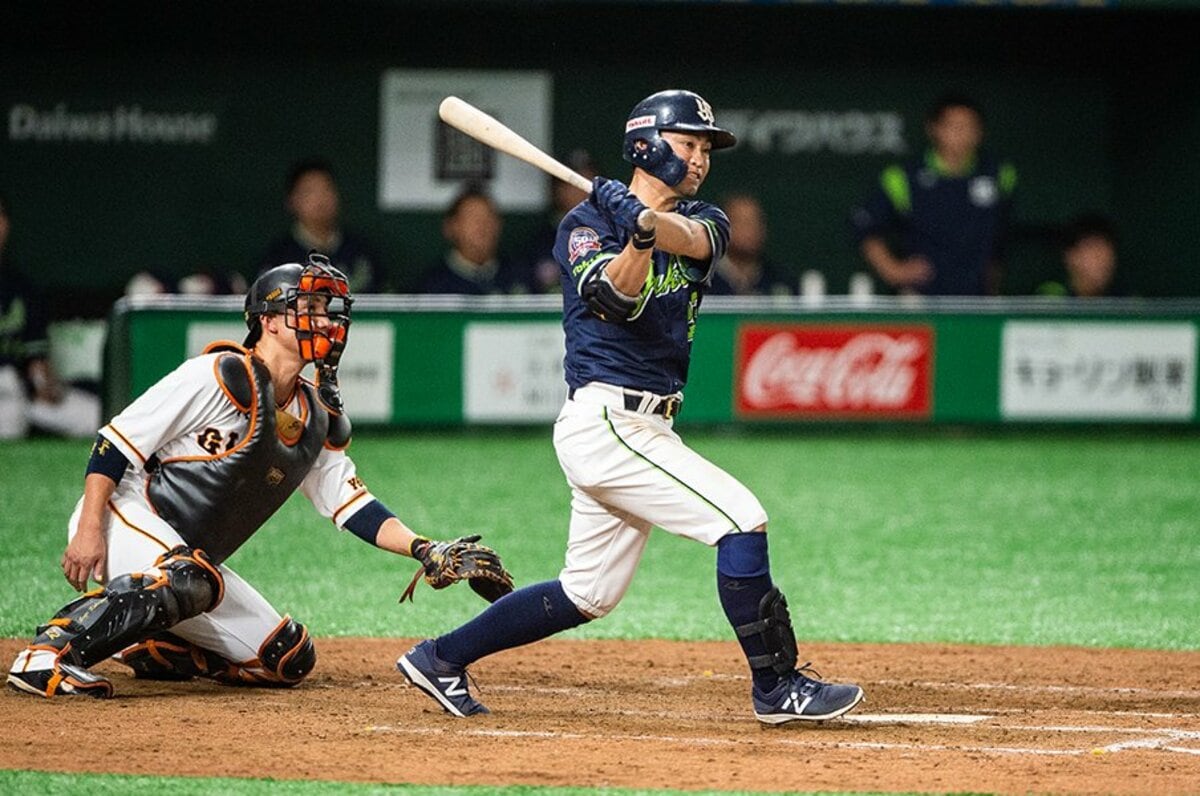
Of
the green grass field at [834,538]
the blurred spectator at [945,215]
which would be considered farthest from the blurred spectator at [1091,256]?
the green grass field at [834,538]

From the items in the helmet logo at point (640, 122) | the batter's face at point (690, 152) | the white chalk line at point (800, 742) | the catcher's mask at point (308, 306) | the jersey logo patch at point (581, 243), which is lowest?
the white chalk line at point (800, 742)

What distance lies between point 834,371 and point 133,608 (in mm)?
6760

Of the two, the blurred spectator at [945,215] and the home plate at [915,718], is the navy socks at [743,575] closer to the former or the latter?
the home plate at [915,718]

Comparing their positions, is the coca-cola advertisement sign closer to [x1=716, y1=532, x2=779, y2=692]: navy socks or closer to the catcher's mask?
the catcher's mask

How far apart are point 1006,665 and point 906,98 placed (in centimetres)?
763

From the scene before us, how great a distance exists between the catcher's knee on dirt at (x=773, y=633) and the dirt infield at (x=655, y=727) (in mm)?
171

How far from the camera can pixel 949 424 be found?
11.2 meters

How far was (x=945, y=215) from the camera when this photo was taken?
474 inches

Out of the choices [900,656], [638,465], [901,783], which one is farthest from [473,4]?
[901,783]

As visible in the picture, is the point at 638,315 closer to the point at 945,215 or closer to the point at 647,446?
the point at 647,446

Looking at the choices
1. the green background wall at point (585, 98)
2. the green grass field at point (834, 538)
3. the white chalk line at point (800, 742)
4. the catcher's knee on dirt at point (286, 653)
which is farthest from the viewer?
the green background wall at point (585, 98)

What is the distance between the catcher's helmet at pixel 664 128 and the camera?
462cm

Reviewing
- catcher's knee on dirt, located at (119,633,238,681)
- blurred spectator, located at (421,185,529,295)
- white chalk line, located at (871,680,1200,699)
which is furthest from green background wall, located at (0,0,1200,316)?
white chalk line, located at (871,680,1200,699)

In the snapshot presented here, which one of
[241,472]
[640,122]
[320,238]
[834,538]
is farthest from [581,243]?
[320,238]
